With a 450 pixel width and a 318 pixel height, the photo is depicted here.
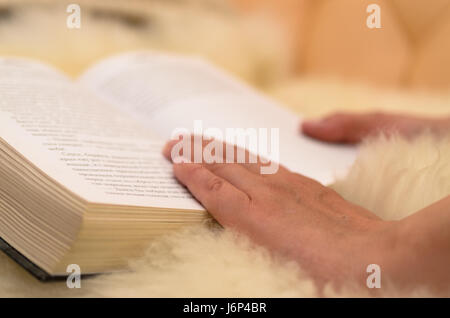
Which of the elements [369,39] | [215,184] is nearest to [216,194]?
[215,184]

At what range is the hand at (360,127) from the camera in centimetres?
65

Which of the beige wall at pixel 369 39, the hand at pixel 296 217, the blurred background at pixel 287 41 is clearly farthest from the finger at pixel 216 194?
the beige wall at pixel 369 39

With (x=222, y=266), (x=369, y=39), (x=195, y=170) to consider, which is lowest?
(x=222, y=266)

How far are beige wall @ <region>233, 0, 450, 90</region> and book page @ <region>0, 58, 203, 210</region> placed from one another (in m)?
0.72

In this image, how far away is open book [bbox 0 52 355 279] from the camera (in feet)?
1.28

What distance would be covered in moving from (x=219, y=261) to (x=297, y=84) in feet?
2.63

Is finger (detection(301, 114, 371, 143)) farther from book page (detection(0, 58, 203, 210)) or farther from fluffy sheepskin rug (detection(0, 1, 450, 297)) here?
book page (detection(0, 58, 203, 210))

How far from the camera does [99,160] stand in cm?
46

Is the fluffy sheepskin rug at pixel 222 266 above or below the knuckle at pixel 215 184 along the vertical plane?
below

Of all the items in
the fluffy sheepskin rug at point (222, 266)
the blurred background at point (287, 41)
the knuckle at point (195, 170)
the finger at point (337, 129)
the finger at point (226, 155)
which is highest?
the blurred background at point (287, 41)

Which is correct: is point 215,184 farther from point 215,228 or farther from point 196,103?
point 196,103

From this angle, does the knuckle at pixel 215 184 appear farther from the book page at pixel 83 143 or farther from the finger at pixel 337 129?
the finger at pixel 337 129

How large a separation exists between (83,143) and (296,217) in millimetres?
216

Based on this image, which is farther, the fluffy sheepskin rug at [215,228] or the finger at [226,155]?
the finger at [226,155]
